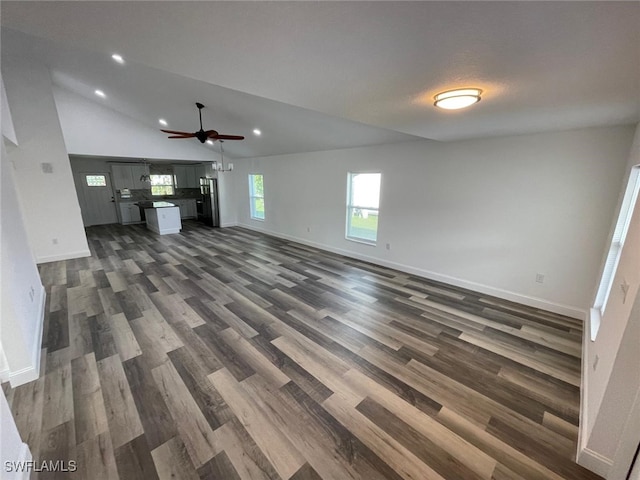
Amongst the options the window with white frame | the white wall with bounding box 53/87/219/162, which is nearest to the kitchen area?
the white wall with bounding box 53/87/219/162

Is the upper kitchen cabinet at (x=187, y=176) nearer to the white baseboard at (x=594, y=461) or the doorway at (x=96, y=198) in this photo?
the doorway at (x=96, y=198)

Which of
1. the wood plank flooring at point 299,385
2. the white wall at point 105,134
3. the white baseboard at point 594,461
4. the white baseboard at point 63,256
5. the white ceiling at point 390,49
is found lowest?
the wood plank flooring at point 299,385

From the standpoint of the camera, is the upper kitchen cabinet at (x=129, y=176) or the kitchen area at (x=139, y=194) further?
the upper kitchen cabinet at (x=129, y=176)

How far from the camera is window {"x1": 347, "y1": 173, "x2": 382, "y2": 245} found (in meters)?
5.00

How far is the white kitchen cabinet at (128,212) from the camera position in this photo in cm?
882

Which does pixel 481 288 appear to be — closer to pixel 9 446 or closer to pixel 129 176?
pixel 9 446

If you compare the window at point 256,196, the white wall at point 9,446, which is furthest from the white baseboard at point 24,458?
the window at point 256,196

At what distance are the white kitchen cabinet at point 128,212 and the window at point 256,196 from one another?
4415 mm

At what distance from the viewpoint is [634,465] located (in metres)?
1.24

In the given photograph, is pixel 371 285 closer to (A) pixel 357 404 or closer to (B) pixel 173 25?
→ (A) pixel 357 404

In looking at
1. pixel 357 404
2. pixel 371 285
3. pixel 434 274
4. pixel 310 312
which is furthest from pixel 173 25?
pixel 434 274

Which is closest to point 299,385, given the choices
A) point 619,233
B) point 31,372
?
point 31,372

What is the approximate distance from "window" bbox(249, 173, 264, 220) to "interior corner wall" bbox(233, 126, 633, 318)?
3188mm

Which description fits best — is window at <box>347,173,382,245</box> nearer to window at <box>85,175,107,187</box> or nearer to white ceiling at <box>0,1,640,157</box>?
white ceiling at <box>0,1,640,157</box>
